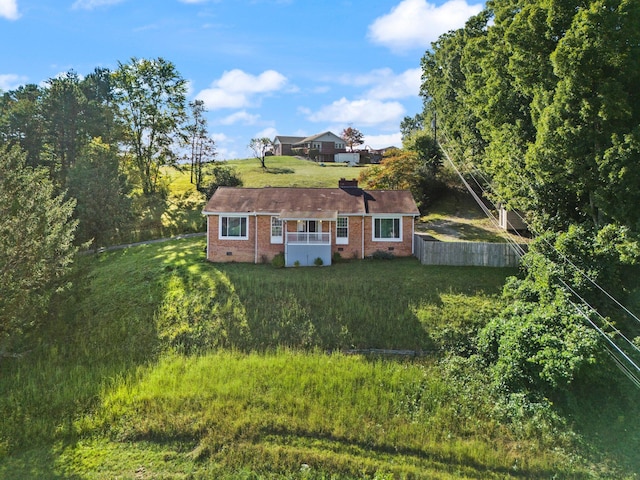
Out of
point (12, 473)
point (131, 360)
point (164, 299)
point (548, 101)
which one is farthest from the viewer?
point (164, 299)

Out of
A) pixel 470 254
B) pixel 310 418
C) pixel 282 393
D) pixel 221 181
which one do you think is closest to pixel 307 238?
pixel 470 254

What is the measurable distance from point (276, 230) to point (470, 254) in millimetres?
11266

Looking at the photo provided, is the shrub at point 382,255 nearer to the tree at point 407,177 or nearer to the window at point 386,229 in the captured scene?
the window at point 386,229

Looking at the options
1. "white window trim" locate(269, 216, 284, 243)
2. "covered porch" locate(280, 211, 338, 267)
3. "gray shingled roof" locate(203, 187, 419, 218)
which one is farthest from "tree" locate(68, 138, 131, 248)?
"covered porch" locate(280, 211, 338, 267)

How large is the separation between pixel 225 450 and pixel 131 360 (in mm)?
6501

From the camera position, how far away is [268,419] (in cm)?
1209

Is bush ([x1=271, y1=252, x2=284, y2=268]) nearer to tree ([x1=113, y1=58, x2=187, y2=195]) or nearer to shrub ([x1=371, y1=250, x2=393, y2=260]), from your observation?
shrub ([x1=371, y1=250, x2=393, y2=260])

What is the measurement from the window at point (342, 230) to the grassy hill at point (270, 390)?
433 cm

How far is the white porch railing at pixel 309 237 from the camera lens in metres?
24.4

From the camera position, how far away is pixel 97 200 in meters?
27.6

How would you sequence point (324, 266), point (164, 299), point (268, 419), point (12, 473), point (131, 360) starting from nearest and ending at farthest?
point (12, 473)
point (268, 419)
point (131, 360)
point (164, 299)
point (324, 266)

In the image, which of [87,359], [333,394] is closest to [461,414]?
[333,394]

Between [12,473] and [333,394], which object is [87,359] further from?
[333,394]

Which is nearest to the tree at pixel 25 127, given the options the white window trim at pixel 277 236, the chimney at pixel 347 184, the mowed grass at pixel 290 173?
the mowed grass at pixel 290 173
